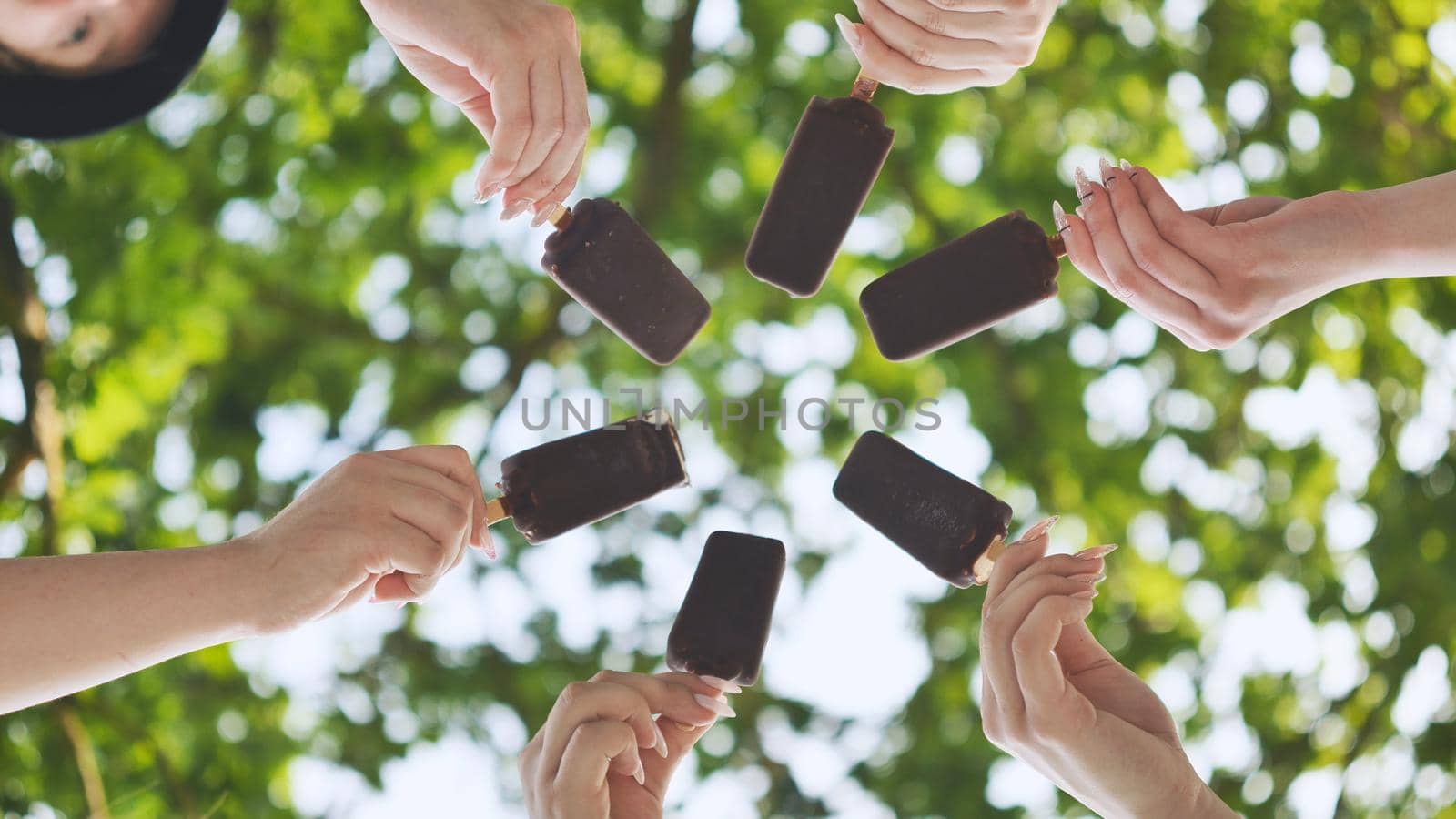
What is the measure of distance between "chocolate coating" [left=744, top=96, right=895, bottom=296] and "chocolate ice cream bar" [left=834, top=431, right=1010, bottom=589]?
0.31 m

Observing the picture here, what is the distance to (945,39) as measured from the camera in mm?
1488

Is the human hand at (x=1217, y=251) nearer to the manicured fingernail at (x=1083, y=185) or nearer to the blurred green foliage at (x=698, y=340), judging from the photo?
the manicured fingernail at (x=1083, y=185)

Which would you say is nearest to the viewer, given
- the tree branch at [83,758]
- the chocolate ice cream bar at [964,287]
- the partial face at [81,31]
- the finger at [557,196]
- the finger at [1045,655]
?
the partial face at [81,31]

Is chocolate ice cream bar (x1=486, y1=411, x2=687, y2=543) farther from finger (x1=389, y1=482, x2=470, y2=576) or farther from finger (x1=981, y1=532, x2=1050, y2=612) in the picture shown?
finger (x1=981, y1=532, x2=1050, y2=612)

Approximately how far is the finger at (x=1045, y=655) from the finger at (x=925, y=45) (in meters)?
0.77

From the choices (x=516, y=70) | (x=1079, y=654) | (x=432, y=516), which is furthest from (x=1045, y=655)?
(x=516, y=70)

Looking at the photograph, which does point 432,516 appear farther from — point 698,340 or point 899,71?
point 698,340

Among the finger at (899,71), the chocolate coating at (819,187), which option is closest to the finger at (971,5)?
the finger at (899,71)

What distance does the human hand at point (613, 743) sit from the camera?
1.36m

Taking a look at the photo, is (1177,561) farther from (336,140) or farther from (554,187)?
(336,140)

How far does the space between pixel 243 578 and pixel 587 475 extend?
0.54m

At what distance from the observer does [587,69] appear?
2.44 meters

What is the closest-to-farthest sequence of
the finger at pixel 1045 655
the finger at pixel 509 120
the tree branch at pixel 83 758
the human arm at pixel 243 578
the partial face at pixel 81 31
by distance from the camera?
1. the partial face at pixel 81 31
2. the human arm at pixel 243 578
3. the finger at pixel 1045 655
4. the finger at pixel 509 120
5. the tree branch at pixel 83 758

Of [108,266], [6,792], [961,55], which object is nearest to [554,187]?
[961,55]
